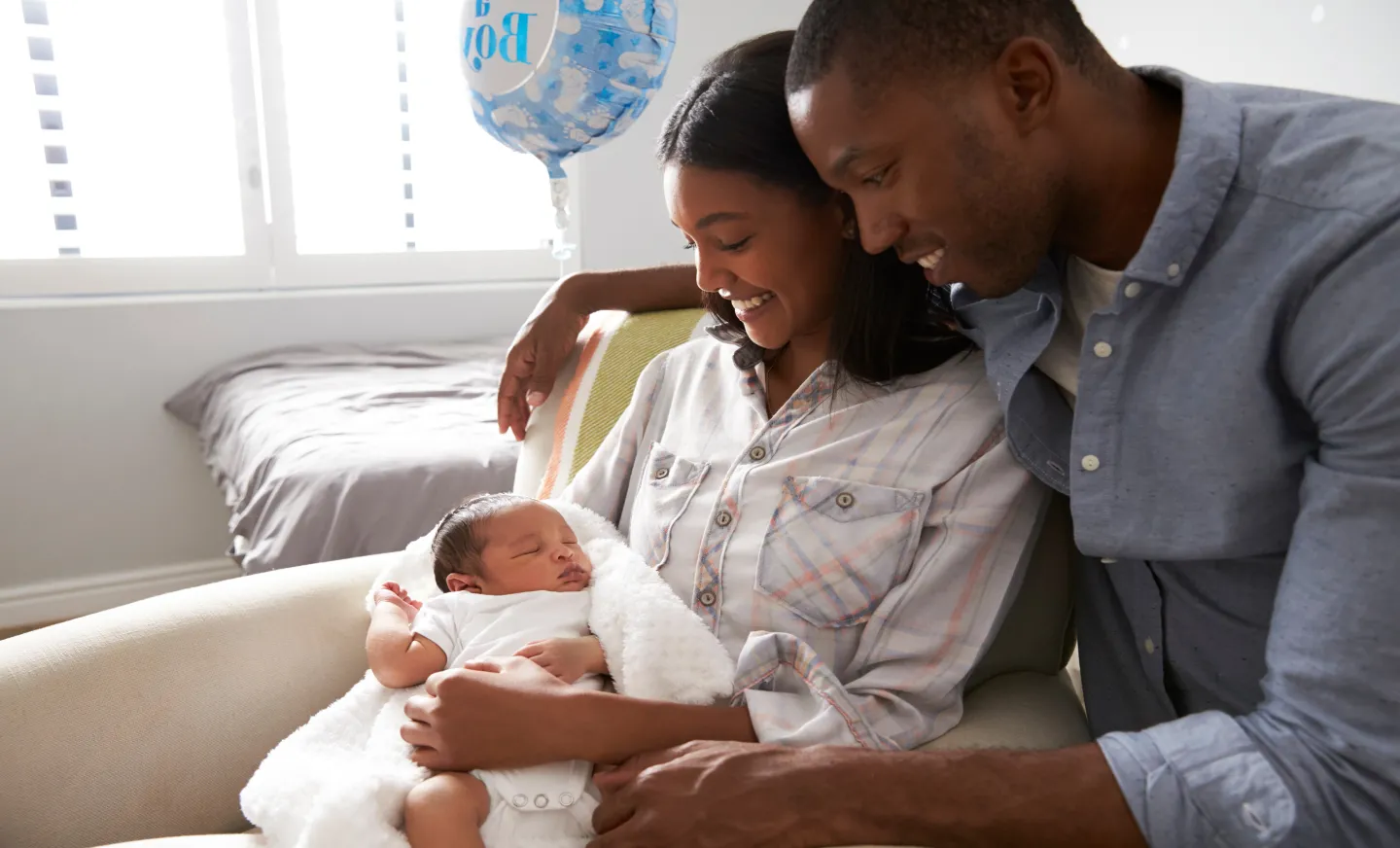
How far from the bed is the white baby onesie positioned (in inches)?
39.0

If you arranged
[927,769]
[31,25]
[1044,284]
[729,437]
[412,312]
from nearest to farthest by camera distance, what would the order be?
[927,769] < [1044,284] < [729,437] < [31,25] < [412,312]

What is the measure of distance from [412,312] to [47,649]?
8.04ft

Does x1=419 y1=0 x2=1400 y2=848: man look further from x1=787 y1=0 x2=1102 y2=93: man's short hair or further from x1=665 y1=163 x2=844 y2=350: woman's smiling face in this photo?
x1=665 y1=163 x2=844 y2=350: woman's smiling face

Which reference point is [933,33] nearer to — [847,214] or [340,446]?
[847,214]

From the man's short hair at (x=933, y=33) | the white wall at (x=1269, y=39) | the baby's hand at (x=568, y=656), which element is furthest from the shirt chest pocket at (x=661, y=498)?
the white wall at (x=1269, y=39)

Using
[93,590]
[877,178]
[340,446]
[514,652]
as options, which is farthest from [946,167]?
[93,590]

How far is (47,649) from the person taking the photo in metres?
1.15

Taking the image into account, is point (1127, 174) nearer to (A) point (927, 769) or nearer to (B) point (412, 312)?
(A) point (927, 769)

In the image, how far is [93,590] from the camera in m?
3.12

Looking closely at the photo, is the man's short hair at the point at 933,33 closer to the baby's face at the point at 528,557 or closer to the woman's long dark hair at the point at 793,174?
the woman's long dark hair at the point at 793,174

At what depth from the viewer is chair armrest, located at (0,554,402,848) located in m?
1.09

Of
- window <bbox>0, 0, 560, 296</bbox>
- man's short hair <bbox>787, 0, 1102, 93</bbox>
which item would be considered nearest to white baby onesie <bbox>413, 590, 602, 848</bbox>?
man's short hair <bbox>787, 0, 1102, 93</bbox>

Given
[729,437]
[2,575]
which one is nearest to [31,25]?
[2,575]

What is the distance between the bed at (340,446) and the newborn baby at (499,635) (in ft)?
2.98
